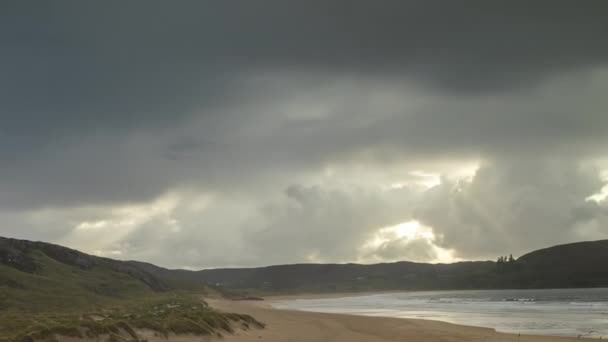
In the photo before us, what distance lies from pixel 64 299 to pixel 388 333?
47.6 metres

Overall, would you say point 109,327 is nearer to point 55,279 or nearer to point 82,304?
point 82,304

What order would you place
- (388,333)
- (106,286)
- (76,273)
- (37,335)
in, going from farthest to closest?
(76,273)
(106,286)
(388,333)
(37,335)

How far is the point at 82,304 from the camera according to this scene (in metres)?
69.8

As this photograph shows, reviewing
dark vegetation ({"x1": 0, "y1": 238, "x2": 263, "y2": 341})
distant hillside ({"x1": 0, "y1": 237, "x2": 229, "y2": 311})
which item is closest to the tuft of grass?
dark vegetation ({"x1": 0, "y1": 238, "x2": 263, "y2": 341})

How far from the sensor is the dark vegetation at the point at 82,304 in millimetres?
26719

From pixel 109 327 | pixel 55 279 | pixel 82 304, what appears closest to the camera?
pixel 109 327

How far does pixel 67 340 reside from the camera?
24.2 metres

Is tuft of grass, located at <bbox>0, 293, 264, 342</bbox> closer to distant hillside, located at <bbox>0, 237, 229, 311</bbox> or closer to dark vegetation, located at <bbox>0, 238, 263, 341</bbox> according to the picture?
dark vegetation, located at <bbox>0, 238, 263, 341</bbox>

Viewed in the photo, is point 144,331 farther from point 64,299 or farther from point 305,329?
point 64,299

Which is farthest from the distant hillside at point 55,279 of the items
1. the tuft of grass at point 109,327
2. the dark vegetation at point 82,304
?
the tuft of grass at point 109,327

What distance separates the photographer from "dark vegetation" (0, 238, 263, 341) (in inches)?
1052

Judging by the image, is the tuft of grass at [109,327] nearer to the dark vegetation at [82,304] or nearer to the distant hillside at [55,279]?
the dark vegetation at [82,304]

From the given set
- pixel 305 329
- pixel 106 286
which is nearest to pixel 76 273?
pixel 106 286

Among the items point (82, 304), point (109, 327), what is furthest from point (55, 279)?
point (109, 327)
